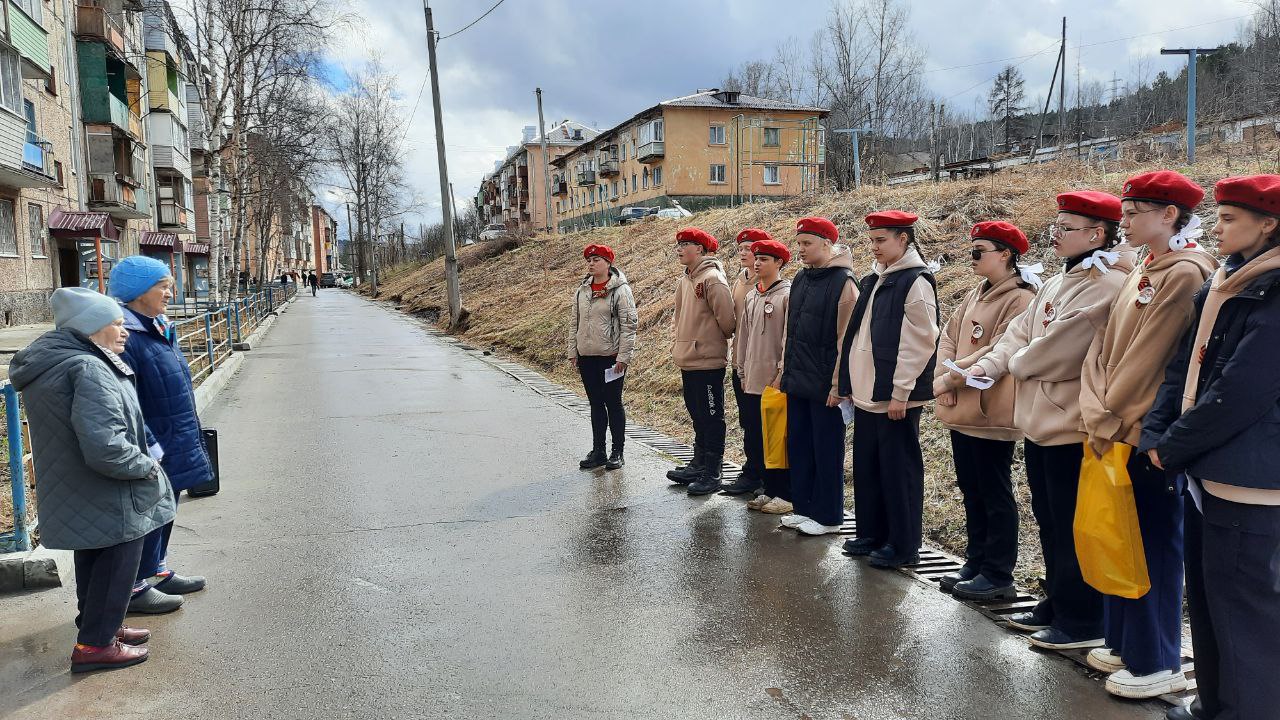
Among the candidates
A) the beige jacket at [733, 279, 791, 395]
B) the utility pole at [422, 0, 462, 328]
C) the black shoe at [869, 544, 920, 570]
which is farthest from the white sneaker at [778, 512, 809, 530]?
the utility pole at [422, 0, 462, 328]

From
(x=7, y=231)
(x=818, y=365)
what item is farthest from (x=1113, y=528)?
(x=7, y=231)

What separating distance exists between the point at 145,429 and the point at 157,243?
41.5 meters

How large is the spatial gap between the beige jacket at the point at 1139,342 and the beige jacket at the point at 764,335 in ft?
9.18

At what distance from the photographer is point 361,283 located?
7106 centimetres

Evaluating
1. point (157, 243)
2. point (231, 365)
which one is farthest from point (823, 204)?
point (157, 243)

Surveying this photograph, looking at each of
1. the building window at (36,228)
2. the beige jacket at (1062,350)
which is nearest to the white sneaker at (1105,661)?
the beige jacket at (1062,350)

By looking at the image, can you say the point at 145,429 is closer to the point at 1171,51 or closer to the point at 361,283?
the point at 1171,51

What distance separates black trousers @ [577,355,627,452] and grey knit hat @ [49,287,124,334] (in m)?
4.55

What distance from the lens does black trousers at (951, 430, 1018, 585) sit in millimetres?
4574

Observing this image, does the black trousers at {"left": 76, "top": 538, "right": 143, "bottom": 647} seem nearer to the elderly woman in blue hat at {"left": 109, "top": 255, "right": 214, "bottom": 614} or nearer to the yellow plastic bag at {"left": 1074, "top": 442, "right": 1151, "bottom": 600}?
the elderly woman in blue hat at {"left": 109, "top": 255, "right": 214, "bottom": 614}

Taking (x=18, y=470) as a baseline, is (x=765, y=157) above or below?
above

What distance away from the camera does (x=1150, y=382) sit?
330 cm

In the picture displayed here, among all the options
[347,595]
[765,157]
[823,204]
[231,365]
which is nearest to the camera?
[347,595]

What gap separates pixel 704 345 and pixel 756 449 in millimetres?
931
